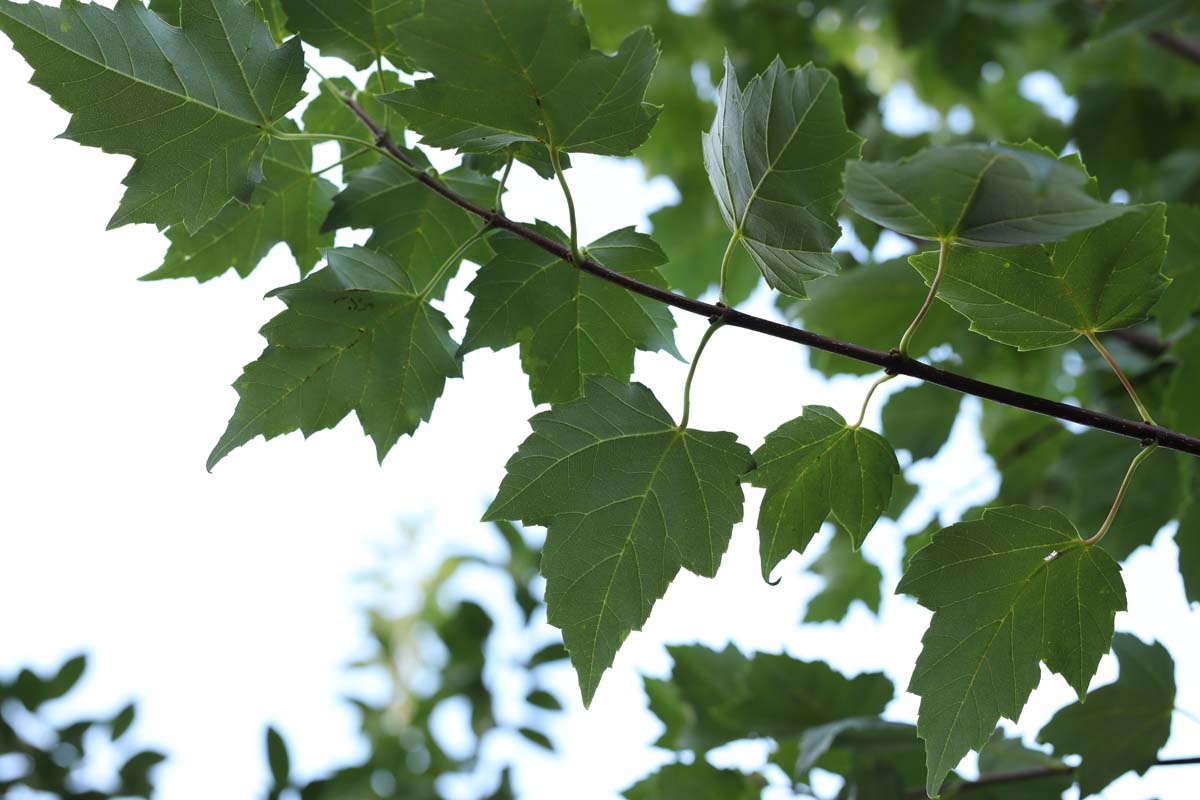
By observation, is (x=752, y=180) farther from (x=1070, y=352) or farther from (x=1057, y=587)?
(x=1070, y=352)

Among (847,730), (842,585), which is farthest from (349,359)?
(842,585)

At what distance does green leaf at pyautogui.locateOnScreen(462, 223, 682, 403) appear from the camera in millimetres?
750

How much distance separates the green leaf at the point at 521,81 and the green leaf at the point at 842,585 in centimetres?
117

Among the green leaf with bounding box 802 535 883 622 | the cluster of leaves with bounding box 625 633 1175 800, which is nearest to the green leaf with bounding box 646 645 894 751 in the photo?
the cluster of leaves with bounding box 625 633 1175 800

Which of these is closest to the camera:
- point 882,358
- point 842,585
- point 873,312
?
point 882,358

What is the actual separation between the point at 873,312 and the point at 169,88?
112cm

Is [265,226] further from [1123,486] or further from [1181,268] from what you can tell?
[1181,268]

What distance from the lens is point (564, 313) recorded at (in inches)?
30.4

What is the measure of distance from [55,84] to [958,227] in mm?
566

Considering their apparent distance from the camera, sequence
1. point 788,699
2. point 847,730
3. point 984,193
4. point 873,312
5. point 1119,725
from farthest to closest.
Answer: point 873,312 → point 788,699 → point 847,730 → point 1119,725 → point 984,193

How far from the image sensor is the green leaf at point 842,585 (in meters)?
1.69

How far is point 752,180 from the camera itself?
2.19 feet

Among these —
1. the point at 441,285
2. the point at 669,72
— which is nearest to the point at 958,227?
the point at 441,285

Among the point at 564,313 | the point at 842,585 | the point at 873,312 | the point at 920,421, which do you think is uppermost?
the point at 873,312
